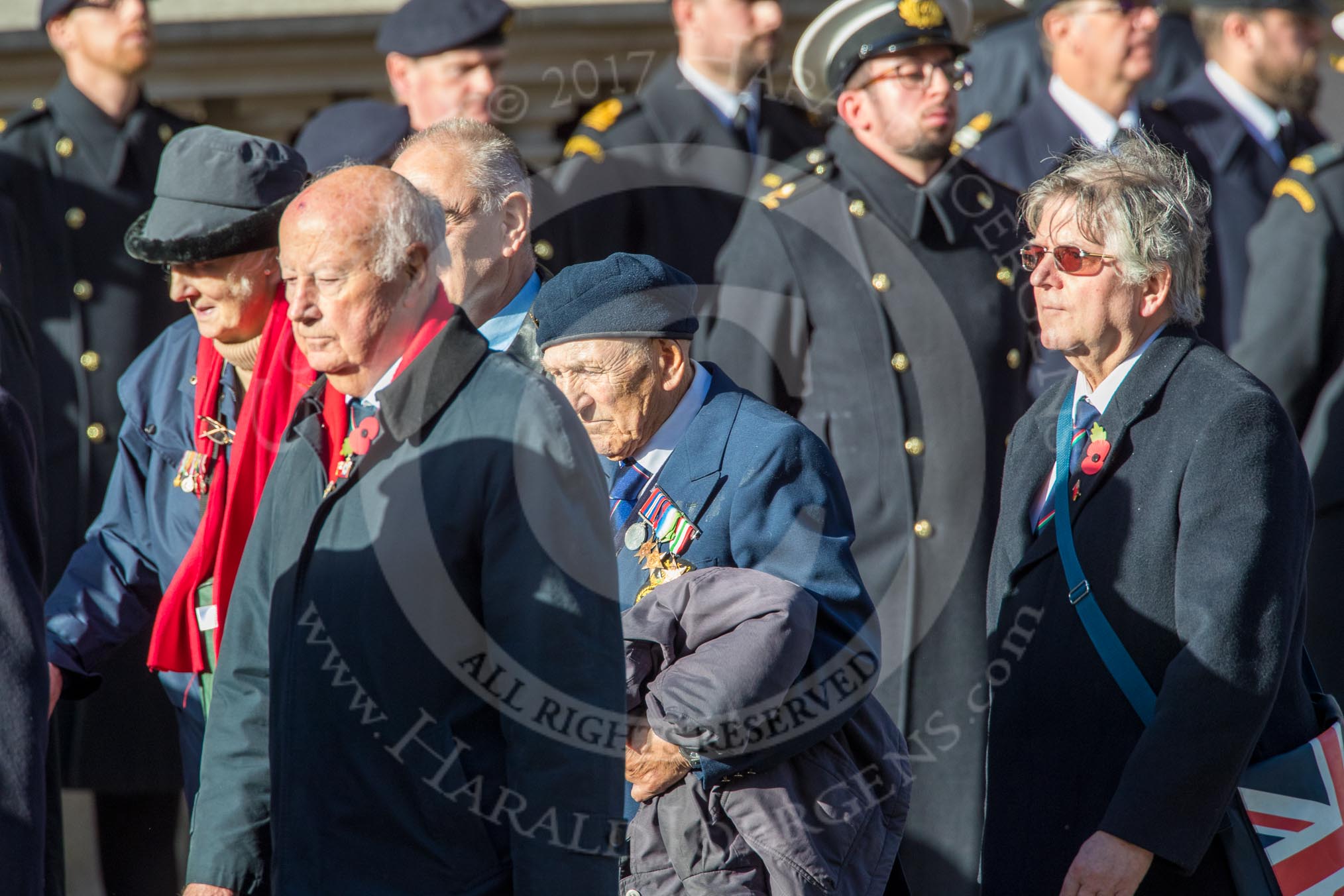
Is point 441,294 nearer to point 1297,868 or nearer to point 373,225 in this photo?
point 373,225

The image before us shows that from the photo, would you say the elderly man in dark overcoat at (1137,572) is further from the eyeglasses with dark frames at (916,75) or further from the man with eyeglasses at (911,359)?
the eyeglasses with dark frames at (916,75)

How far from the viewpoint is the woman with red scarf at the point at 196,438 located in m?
3.78

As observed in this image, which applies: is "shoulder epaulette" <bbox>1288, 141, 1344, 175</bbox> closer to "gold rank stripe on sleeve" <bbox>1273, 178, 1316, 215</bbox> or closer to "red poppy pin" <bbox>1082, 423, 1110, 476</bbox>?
"gold rank stripe on sleeve" <bbox>1273, 178, 1316, 215</bbox>

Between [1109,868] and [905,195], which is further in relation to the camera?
[905,195]

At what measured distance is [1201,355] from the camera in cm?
317

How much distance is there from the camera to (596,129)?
538 centimetres

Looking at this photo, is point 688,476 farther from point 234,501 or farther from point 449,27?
point 449,27

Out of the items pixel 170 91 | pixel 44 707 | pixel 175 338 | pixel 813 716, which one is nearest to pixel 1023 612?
pixel 813 716

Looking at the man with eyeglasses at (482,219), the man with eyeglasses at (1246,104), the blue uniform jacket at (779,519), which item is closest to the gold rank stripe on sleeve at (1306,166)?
the man with eyeglasses at (1246,104)

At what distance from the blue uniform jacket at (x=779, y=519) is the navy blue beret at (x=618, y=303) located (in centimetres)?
19

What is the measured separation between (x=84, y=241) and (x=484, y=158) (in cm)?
190

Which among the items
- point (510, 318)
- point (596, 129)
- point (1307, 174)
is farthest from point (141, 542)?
point (1307, 174)

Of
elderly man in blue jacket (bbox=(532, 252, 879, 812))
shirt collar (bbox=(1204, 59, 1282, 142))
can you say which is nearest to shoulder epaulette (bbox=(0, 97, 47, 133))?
elderly man in blue jacket (bbox=(532, 252, 879, 812))

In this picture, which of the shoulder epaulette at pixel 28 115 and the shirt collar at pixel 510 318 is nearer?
the shirt collar at pixel 510 318
